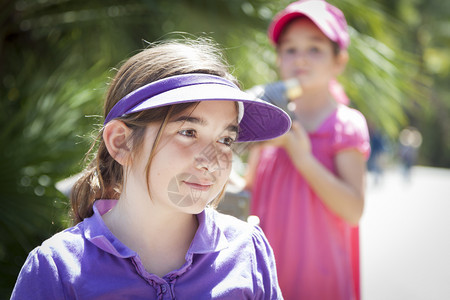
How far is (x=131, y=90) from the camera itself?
3.34 feet

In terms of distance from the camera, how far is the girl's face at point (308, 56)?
1711 millimetres

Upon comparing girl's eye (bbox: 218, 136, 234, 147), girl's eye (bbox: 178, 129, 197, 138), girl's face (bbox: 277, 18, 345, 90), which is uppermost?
girl's face (bbox: 277, 18, 345, 90)

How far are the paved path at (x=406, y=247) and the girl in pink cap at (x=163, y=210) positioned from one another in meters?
2.80

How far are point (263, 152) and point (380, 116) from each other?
74cm

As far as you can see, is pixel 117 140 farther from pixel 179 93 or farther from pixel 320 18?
pixel 320 18

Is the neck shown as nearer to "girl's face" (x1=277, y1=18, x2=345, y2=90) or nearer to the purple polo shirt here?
the purple polo shirt

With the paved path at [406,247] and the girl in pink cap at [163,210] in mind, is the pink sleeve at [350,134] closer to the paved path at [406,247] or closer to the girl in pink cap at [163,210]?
the girl in pink cap at [163,210]

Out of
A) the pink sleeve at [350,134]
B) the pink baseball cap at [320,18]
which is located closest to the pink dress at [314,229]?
the pink sleeve at [350,134]

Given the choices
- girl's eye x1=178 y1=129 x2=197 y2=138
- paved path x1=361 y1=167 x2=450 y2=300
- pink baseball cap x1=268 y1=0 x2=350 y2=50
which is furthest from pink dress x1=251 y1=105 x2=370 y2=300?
paved path x1=361 y1=167 x2=450 y2=300

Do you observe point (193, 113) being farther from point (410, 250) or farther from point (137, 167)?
point (410, 250)

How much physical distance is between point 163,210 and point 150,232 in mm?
52

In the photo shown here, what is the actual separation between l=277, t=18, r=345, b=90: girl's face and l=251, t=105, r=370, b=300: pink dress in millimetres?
137

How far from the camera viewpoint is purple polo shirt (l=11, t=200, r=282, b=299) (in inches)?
35.1

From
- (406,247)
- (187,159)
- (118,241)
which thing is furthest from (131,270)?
(406,247)
